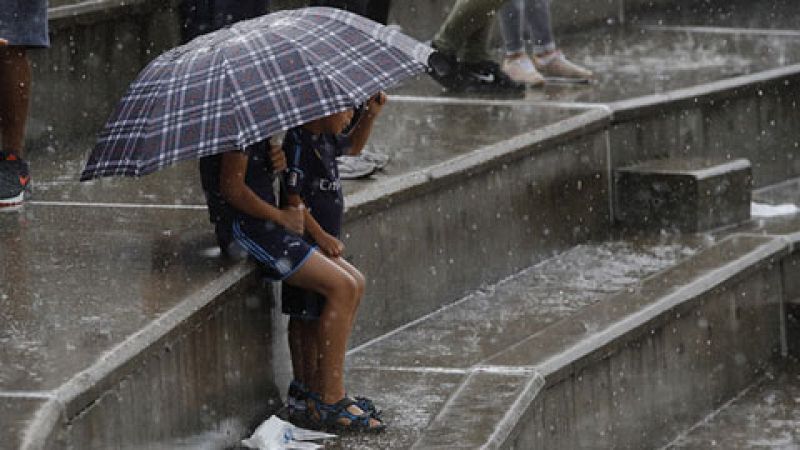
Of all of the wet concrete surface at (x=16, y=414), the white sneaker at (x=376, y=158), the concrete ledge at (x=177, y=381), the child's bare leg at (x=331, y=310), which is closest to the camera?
the wet concrete surface at (x=16, y=414)

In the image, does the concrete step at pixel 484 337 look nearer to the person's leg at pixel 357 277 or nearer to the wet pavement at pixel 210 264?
the wet pavement at pixel 210 264

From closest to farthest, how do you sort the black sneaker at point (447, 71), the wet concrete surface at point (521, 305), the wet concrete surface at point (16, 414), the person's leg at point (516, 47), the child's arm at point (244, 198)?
the wet concrete surface at point (16, 414) → the child's arm at point (244, 198) → the wet concrete surface at point (521, 305) → the black sneaker at point (447, 71) → the person's leg at point (516, 47)

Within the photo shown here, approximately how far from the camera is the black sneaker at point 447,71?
8.88 metres

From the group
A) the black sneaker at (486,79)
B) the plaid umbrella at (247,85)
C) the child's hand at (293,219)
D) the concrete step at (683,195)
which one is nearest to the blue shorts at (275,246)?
the child's hand at (293,219)

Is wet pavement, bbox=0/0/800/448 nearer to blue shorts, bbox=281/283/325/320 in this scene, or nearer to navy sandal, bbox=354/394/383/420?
navy sandal, bbox=354/394/383/420

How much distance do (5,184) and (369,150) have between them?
1598mm

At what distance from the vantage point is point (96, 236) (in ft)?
19.8

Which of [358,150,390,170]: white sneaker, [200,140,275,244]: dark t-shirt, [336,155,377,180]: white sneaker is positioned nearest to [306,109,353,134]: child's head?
[200,140,275,244]: dark t-shirt

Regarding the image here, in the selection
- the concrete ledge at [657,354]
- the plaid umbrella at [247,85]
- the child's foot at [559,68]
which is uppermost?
the plaid umbrella at [247,85]

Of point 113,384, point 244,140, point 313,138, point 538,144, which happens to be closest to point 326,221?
point 313,138

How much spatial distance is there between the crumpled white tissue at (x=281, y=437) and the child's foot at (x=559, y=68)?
4.12 meters

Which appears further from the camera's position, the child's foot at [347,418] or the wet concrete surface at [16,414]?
the child's foot at [347,418]

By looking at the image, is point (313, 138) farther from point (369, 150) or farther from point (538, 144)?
point (538, 144)

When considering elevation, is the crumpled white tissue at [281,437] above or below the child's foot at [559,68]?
below
